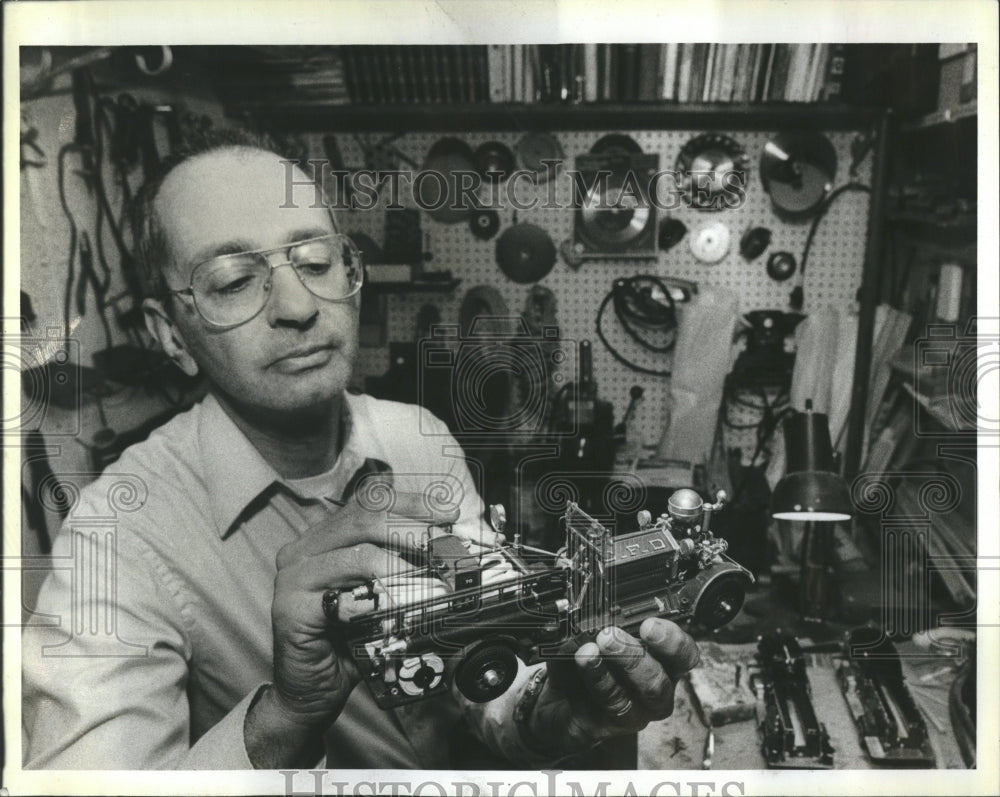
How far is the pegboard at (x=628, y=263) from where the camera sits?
206cm

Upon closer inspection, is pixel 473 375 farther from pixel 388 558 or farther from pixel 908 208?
pixel 908 208

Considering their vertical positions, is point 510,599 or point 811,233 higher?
point 811,233

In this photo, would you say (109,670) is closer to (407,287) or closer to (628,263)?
(407,287)

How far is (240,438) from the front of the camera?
2.04m

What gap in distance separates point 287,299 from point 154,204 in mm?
366

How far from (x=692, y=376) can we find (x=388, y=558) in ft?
2.70

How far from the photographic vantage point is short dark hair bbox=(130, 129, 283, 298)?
2.00 metres

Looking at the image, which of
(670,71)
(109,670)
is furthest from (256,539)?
(670,71)

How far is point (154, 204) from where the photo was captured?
200cm

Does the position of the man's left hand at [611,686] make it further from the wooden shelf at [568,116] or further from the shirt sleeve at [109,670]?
the wooden shelf at [568,116]

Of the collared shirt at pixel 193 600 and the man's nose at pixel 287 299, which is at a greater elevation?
the man's nose at pixel 287 299

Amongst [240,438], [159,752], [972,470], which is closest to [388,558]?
[240,438]

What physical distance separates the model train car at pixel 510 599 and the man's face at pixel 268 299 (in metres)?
Result: 0.47

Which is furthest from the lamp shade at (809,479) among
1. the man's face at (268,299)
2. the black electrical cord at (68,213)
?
the black electrical cord at (68,213)
